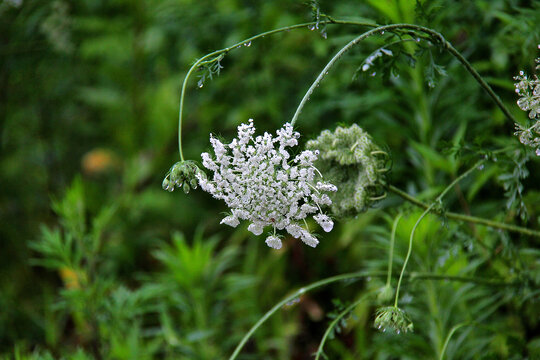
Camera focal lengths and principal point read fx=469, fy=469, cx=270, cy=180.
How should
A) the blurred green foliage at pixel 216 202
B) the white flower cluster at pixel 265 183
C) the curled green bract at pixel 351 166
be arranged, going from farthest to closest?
1. the blurred green foliage at pixel 216 202
2. the curled green bract at pixel 351 166
3. the white flower cluster at pixel 265 183

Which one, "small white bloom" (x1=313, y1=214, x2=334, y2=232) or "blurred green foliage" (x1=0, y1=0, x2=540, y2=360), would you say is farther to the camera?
"blurred green foliage" (x1=0, y1=0, x2=540, y2=360)

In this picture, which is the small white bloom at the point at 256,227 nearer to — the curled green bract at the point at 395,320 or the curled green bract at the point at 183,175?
the curled green bract at the point at 183,175

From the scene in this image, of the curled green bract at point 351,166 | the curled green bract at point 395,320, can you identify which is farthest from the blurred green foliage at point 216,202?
the curled green bract at point 395,320

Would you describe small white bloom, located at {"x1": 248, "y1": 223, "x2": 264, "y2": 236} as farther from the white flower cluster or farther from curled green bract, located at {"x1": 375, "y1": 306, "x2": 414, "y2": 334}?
curled green bract, located at {"x1": 375, "y1": 306, "x2": 414, "y2": 334}

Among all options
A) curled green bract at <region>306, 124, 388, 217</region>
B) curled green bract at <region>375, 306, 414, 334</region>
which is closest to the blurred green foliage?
curled green bract at <region>306, 124, 388, 217</region>

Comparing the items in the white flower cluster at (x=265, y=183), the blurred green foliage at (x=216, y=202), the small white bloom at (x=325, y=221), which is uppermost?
the white flower cluster at (x=265, y=183)

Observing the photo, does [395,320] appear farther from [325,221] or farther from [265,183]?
[265,183]
